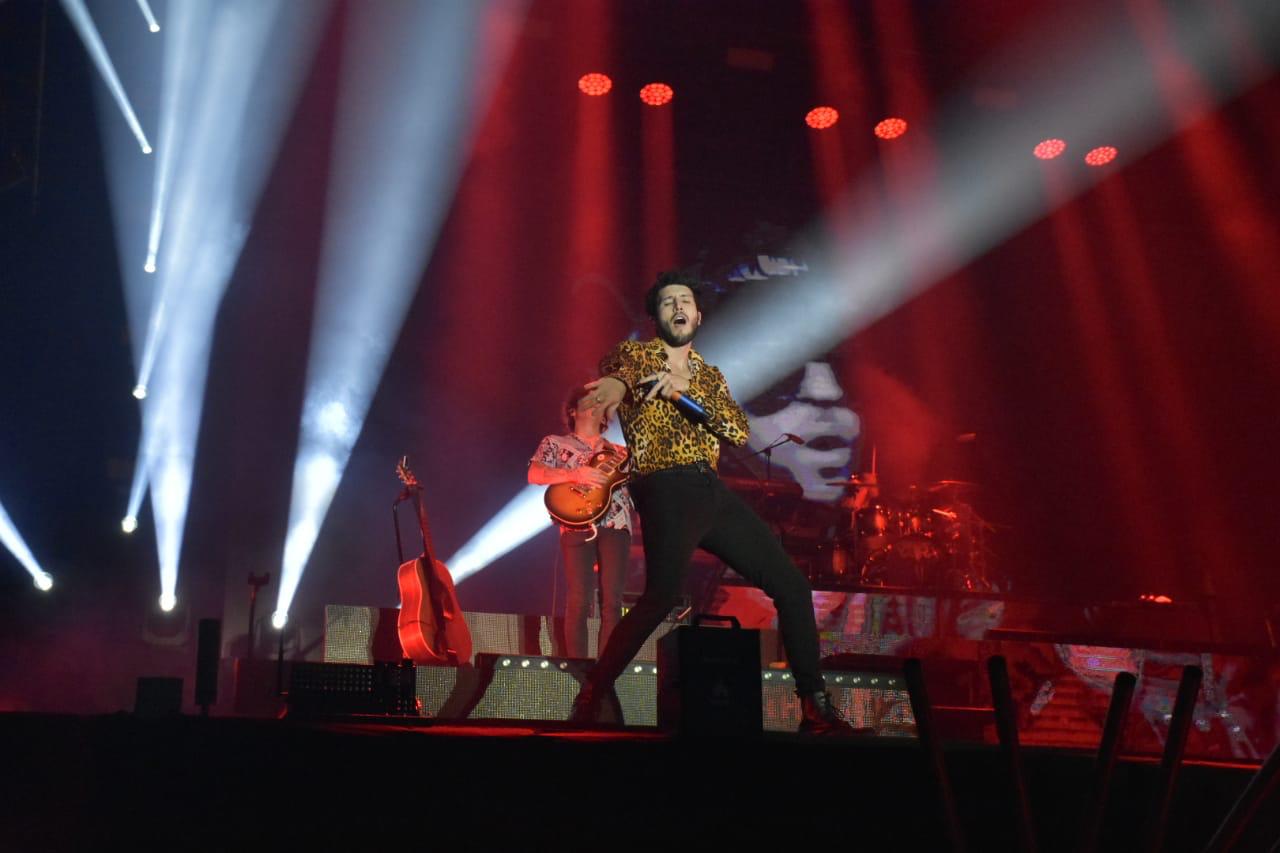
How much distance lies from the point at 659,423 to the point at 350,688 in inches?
54.8

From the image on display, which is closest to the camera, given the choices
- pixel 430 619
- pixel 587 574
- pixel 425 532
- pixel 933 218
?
pixel 430 619

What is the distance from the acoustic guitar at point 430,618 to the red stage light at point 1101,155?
737 cm

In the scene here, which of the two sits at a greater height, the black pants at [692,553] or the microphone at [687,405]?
the microphone at [687,405]

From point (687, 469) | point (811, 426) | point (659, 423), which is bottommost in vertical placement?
point (687, 469)

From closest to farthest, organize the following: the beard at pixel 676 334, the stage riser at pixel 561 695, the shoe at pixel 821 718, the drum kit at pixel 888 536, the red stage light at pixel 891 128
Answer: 1. the shoe at pixel 821 718
2. the beard at pixel 676 334
3. the stage riser at pixel 561 695
4. the drum kit at pixel 888 536
5. the red stage light at pixel 891 128

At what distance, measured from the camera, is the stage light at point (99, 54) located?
27.9ft

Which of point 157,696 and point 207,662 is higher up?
point 207,662

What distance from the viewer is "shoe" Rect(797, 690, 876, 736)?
3834mm

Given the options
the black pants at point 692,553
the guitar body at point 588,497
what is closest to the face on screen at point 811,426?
the guitar body at point 588,497

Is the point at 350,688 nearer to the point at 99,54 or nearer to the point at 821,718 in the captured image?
the point at 821,718

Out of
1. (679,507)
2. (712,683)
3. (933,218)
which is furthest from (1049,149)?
(712,683)

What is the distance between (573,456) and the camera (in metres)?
6.14

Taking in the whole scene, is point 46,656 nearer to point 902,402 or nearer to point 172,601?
point 172,601

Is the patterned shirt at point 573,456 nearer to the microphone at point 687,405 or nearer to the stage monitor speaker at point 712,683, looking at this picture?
the microphone at point 687,405
